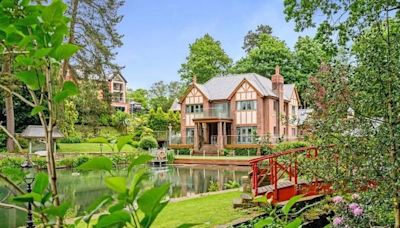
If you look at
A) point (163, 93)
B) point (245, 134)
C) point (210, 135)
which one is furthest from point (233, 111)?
point (163, 93)

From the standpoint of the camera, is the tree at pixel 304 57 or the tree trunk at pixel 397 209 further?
the tree at pixel 304 57

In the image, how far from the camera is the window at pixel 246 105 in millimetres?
30484

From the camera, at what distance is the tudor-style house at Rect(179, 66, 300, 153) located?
30312 mm

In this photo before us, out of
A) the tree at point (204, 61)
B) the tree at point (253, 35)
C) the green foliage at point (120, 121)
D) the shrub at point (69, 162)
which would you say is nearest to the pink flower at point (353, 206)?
the shrub at point (69, 162)

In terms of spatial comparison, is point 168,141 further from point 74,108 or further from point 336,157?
point 336,157

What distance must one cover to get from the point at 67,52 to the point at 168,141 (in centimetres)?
3363

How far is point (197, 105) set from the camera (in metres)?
32.3

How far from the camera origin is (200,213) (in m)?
7.17

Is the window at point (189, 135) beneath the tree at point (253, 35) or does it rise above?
beneath

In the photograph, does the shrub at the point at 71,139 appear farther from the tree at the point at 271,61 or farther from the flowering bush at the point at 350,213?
the flowering bush at the point at 350,213

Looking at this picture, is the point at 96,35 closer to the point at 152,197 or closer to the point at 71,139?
the point at 71,139

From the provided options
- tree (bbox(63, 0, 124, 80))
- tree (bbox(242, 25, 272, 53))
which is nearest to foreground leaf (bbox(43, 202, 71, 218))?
tree (bbox(63, 0, 124, 80))

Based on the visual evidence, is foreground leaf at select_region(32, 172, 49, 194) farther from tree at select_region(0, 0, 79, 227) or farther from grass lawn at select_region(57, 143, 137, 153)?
grass lawn at select_region(57, 143, 137, 153)

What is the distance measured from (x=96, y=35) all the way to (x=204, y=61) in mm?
19004
